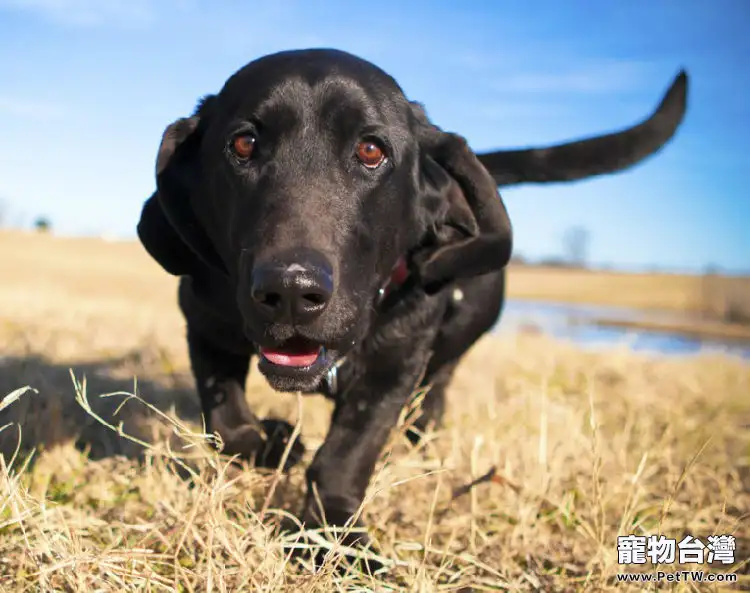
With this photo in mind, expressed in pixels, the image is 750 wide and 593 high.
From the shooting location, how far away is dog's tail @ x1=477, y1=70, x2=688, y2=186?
3.69 metres

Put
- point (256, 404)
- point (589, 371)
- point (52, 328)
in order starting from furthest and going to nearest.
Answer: point (52, 328) < point (589, 371) < point (256, 404)

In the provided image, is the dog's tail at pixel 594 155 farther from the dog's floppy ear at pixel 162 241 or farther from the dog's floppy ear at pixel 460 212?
the dog's floppy ear at pixel 162 241

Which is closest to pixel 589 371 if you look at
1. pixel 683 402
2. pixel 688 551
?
pixel 683 402

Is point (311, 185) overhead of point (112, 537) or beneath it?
overhead

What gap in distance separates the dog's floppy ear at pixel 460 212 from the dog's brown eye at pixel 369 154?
0.36 meters

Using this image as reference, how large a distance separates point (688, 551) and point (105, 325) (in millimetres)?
5718

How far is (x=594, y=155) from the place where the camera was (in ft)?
12.1

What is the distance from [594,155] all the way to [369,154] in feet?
5.96

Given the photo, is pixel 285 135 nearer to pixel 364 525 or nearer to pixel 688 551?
pixel 364 525

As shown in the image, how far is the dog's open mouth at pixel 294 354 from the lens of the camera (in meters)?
2.13

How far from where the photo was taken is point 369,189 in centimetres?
230

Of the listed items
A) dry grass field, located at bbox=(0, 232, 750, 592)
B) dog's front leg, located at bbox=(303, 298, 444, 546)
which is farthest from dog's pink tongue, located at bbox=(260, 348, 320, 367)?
dog's front leg, located at bbox=(303, 298, 444, 546)

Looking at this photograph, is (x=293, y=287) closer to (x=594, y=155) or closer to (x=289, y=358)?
(x=289, y=358)

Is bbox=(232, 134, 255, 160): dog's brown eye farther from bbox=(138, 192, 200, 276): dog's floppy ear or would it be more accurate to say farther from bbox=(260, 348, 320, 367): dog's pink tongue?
bbox=(260, 348, 320, 367): dog's pink tongue
